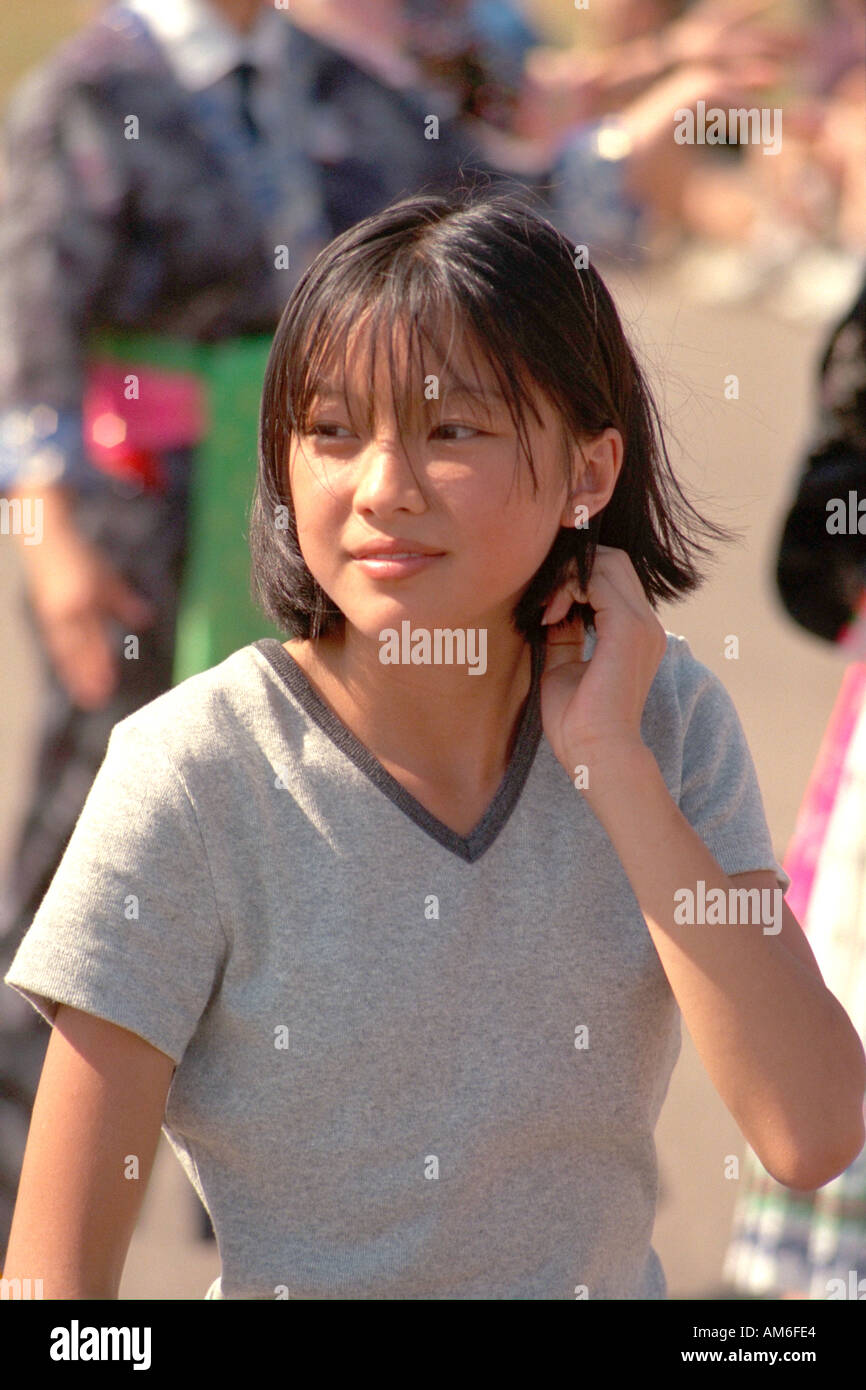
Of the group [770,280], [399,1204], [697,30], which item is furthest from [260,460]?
[770,280]

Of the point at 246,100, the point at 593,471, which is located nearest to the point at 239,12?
the point at 246,100

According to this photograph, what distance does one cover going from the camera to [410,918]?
60.2 inches

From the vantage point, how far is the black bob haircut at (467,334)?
151 centimetres

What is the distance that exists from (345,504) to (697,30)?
226 centimetres

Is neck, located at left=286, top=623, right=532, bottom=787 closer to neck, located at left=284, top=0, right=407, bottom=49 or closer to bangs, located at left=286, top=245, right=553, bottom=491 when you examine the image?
bangs, located at left=286, top=245, right=553, bottom=491

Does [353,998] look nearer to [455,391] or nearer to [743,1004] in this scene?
[743,1004]

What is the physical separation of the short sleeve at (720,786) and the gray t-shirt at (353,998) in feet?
0.40

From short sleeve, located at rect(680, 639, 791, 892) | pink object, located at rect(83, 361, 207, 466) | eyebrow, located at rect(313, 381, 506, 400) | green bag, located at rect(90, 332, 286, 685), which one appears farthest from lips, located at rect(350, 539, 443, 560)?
pink object, located at rect(83, 361, 207, 466)

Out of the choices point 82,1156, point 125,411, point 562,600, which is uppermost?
point 125,411

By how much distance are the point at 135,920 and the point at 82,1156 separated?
190 millimetres

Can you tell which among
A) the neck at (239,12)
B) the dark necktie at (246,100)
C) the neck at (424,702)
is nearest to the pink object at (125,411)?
the dark necktie at (246,100)

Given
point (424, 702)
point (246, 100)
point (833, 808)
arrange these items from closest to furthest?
Result: 1. point (424, 702)
2. point (833, 808)
3. point (246, 100)

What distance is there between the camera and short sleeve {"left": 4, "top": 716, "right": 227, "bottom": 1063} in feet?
4.66

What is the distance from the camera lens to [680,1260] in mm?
3109
